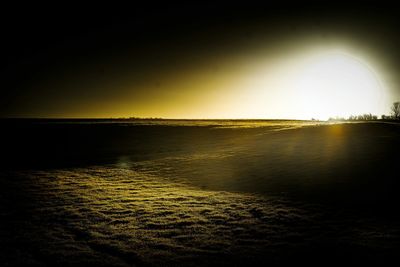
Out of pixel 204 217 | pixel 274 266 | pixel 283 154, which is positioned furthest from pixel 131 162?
pixel 274 266

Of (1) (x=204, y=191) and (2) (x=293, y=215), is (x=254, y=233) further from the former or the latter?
(1) (x=204, y=191)

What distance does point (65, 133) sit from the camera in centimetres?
4338

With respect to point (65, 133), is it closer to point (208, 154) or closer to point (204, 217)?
point (208, 154)

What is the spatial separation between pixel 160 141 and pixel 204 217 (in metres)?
27.9

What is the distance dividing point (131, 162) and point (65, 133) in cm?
2387

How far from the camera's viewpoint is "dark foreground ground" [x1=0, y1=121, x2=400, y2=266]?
717 centimetres

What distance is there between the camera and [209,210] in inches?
423

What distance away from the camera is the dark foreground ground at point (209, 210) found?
7.17 meters

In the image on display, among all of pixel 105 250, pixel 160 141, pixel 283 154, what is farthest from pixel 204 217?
pixel 160 141

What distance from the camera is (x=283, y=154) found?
72.7 ft

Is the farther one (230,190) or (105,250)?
(230,190)

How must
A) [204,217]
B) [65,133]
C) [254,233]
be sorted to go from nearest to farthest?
1. [254,233]
2. [204,217]
3. [65,133]

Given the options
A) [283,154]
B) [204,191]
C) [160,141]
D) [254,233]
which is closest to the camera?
[254,233]

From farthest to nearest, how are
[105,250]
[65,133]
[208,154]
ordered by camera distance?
[65,133]
[208,154]
[105,250]
